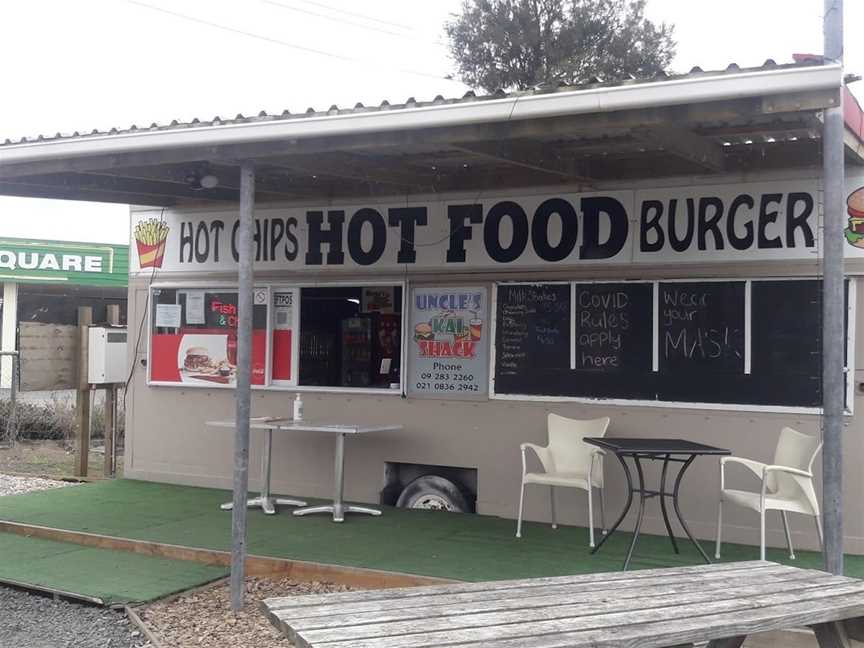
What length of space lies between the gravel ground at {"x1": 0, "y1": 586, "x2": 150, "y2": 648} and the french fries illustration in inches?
160

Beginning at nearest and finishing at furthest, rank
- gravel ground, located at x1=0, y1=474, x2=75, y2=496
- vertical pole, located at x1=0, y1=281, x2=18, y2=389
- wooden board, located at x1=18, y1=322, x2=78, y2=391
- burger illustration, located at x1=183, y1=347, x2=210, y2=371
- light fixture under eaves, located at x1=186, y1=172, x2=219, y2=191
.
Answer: light fixture under eaves, located at x1=186, y1=172, x2=219, y2=191, burger illustration, located at x1=183, y1=347, x2=210, y2=371, gravel ground, located at x1=0, y1=474, x2=75, y2=496, wooden board, located at x1=18, y1=322, x2=78, y2=391, vertical pole, located at x1=0, y1=281, x2=18, y2=389

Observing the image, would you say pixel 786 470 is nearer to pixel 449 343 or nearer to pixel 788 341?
pixel 788 341

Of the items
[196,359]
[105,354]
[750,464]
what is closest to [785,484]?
[750,464]

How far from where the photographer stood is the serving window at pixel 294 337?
27.7 ft

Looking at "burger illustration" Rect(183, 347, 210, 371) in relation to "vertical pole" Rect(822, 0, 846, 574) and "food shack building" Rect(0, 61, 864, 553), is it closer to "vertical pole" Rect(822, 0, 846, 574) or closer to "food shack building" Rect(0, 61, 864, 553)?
"food shack building" Rect(0, 61, 864, 553)

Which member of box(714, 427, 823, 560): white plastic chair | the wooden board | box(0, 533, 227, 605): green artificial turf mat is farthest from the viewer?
the wooden board

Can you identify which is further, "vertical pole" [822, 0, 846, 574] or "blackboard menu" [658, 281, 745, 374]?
"blackboard menu" [658, 281, 745, 374]

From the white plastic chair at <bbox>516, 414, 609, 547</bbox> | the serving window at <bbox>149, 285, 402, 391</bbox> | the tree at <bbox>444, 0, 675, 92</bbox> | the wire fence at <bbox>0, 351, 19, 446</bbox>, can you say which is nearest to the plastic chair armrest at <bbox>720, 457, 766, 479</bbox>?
the white plastic chair at <bbox>516, 414, 609, 547</bbox>

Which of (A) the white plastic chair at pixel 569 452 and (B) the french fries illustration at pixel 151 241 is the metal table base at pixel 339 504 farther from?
(B) the french fries illustration at pixel 151 241

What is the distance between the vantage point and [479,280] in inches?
307

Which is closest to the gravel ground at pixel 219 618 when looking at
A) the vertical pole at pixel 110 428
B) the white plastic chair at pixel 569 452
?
the white plastic chair at pixel 569 452

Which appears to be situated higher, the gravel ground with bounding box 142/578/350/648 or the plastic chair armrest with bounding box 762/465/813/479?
the plastic chair armrest with bounding box 762/465/813/479

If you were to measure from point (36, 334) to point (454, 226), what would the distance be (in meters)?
4.78

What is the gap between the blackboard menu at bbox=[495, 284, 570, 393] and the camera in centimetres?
748
